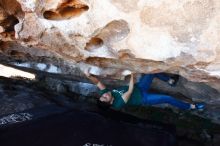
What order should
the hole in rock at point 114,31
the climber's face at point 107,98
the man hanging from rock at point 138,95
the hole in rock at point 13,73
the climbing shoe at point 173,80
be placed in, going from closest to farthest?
the hole in rock at point 114,31, the climber's face at point 107,98, the man hanging from rock at point 138,95, the climbing shoe at point 173,80, the hole in rock at point 13,73

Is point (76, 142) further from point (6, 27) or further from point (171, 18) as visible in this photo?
point (6, 27)

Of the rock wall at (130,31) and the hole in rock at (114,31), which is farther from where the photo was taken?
the hole in rock at (114,31)

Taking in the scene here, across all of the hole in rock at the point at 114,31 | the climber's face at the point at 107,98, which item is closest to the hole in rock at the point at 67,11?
the hole in rock at the point at 114,31

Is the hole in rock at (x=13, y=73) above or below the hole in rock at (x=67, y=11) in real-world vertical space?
below

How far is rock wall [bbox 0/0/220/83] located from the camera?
3395 millimetres

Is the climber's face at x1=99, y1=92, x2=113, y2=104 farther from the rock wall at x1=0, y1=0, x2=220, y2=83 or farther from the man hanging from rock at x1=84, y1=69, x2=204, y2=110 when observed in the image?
the rock wall at x1=0, y1=0, x2=220, y2=83

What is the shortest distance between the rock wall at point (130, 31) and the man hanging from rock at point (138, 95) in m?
0.30

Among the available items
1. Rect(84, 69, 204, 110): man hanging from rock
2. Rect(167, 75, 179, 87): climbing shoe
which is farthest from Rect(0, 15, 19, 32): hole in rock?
Rect(167, 75, 179, 87): climbing shoe

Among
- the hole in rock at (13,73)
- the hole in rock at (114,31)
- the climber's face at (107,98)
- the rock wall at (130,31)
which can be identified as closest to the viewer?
the rock wall at (130,31)

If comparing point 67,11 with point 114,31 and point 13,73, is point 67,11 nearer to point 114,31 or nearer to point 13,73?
point 114,31

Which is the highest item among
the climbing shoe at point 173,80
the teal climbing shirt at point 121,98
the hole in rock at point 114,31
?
the hole in rock at point 114,31

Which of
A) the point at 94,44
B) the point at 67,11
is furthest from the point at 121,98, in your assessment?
the point at 67,11

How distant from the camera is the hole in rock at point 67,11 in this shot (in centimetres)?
371

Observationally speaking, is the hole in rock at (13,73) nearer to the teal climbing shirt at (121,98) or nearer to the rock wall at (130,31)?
the rock wall at (130,31)
